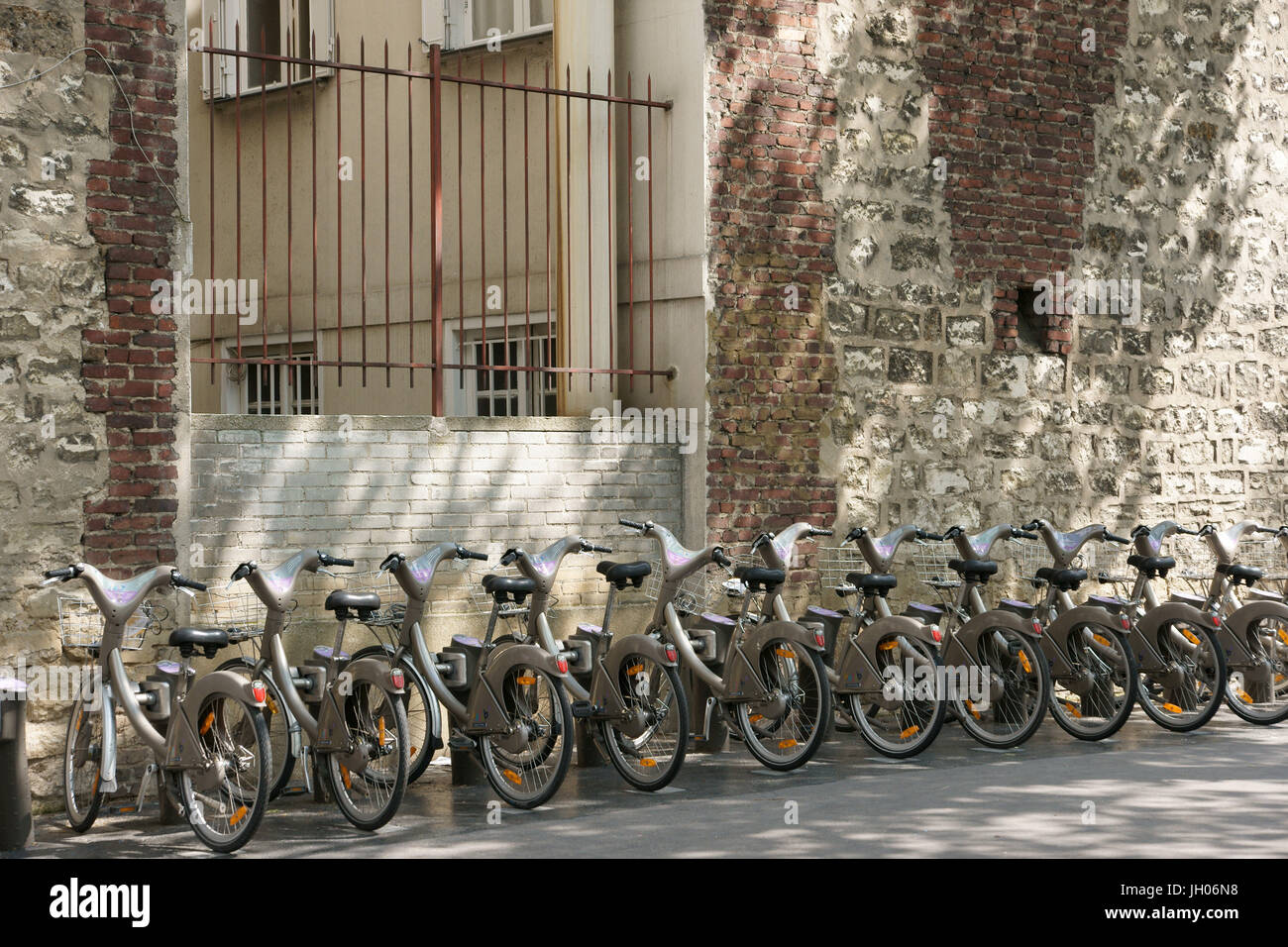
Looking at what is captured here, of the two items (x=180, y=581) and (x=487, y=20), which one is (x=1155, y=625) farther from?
(x=487, y=20)

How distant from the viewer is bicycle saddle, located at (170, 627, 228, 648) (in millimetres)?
6961

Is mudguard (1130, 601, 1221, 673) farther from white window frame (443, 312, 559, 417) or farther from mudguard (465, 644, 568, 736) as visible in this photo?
white window frame (443, 312, 559, 417)

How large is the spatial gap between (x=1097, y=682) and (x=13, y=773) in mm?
5296

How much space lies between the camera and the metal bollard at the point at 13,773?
687 cm

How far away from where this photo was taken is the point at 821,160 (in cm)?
1062

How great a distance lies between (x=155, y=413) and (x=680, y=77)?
153 inches

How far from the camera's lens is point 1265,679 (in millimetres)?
9625

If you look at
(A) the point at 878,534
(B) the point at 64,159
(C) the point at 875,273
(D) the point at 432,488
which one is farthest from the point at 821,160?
(B) the point at 64,159

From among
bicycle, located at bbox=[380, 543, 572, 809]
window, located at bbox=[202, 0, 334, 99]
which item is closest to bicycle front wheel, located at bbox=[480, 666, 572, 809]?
bicycle, located at bbox=[380, 543, 572, 809]

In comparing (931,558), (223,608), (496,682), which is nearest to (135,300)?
(223,608)

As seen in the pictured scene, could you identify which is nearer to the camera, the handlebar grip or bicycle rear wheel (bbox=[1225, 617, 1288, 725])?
the handlebar grip

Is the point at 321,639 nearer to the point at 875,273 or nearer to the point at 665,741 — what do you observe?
the point at 665,741

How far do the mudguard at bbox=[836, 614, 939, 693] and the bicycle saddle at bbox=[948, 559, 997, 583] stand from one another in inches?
24.9

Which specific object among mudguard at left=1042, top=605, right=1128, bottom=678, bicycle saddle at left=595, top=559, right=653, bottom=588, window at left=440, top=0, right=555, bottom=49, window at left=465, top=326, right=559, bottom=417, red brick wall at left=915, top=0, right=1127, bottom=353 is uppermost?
window at left=440, top=0, right=555, bottom=49
